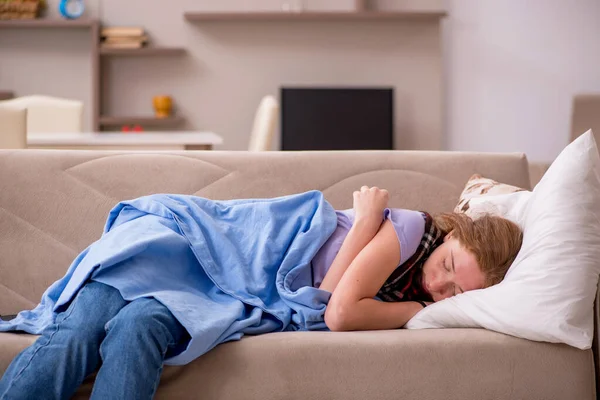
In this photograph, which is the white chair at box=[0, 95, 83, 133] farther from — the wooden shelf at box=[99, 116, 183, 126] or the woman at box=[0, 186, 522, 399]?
the woman at box=[0, 186, 522, 399]

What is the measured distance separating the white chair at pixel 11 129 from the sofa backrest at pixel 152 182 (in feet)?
2.95

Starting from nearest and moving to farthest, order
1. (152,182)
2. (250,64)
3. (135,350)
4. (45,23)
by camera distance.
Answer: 1. (135,350)
2. (152,182)
3. (45,23)
4. (250,64)

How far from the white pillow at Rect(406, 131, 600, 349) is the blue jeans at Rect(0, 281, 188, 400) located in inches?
21.2

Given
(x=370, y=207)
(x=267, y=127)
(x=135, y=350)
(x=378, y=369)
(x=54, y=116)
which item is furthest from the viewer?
(x=54, y=116)

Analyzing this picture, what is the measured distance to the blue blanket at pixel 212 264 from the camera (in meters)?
1.63

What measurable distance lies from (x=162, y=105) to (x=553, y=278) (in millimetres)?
4546

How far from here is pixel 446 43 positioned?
6.14m

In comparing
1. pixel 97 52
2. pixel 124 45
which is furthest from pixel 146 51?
pixel 97 52

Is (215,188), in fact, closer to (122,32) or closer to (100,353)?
(100,353)

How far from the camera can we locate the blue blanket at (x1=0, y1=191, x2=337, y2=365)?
1632 millimetres

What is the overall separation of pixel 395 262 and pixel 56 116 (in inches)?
123

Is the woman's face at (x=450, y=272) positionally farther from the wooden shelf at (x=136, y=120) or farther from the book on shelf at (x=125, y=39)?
the book on shelf at (x=125, y=39)

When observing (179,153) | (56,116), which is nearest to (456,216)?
A: (179,153)

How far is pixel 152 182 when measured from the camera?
2.13 m
